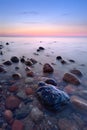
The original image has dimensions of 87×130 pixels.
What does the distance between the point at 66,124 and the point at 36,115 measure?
3.17ft

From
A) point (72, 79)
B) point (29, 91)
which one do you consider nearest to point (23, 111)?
point (29, 91)

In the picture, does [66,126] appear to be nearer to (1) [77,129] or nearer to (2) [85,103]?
(1) [77,129]

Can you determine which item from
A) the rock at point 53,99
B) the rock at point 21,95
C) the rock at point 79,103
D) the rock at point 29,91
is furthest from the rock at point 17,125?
the rock at point 79,103

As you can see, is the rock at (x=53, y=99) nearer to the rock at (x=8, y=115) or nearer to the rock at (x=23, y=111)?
the rock at (x=23, y=111)

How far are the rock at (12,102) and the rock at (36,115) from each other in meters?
0.62

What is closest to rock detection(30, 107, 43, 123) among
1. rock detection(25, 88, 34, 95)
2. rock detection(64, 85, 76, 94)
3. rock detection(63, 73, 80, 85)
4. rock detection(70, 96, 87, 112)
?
rock detection(25, 88, 34, 95)

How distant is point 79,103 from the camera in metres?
4.91

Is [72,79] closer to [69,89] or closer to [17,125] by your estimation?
[69,89]

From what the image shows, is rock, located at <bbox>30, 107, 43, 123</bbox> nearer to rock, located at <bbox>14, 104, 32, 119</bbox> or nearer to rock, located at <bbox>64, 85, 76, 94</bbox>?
rock, located at <bbox>14, 104, 32, 119</bbox>

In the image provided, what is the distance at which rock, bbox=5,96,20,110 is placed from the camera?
185 inches

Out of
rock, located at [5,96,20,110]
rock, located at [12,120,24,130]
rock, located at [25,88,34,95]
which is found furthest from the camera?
rock, located at [25,88,34,95]

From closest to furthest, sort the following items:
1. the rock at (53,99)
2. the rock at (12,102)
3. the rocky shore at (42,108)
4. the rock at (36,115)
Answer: the rocky shore at (42,108)
the rock at (36,115)
the rock at (53,99)
the rock at (12,102)

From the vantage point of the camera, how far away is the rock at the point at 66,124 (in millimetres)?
3958

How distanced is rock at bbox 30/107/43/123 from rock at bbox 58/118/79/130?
621 mm
